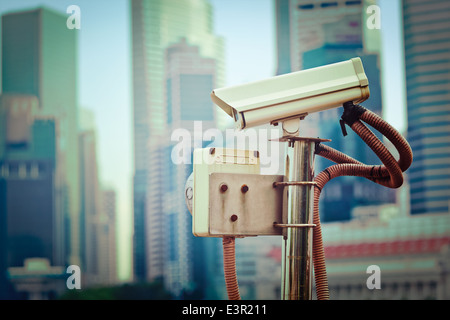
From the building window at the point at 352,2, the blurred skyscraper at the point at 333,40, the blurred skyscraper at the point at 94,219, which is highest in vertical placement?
the building window at the point at 352,2

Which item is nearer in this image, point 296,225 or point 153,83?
point 296,225

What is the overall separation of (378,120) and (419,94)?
354ft

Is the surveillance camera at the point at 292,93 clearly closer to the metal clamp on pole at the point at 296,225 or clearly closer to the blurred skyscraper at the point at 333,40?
the metal clamp on pole at the point at 296,225

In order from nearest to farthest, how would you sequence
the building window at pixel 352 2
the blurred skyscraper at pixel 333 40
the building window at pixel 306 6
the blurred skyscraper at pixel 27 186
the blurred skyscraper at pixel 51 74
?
the blurred skyscraper at pixel 333 40 < the building window at pixel 352 2 < the building window at pixel 306 6 < the blurred skyscraper at pixel 27 186 < the blurred skyscraper at pixel 51 74

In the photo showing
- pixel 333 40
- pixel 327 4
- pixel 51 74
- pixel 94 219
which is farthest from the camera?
pixel 94 219

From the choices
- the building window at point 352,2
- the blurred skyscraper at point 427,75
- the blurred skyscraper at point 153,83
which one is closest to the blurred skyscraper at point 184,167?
the blurred skyscraper at point 153,83

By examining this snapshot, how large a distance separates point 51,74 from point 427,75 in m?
65.0

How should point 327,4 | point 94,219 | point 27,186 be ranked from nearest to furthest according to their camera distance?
point 327,4 < point 27,186 < point 94,219

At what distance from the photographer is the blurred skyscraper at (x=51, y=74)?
389ft

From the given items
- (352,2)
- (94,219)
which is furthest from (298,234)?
(94,219)

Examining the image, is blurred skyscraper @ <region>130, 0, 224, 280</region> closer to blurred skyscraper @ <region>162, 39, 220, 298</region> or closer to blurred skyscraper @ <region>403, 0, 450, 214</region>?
blurred skyscraper @ <region>162, 39, 220, 298</region>

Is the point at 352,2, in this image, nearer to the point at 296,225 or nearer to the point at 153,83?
the point at 153,83

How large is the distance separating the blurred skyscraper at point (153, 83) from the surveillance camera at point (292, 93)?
347 feet

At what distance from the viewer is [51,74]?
124m
